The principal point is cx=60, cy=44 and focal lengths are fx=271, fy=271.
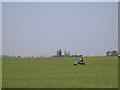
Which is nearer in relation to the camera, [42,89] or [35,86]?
[42,89]

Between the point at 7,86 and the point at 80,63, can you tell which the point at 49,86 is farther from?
the point at 80,63

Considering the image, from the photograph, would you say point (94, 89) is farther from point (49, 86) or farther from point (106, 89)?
point (49, 86)

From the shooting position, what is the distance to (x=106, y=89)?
11984 mm

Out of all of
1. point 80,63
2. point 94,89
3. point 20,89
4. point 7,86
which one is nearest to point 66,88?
point 94,89

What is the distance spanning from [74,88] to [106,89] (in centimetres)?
141

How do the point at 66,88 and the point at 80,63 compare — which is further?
the point at 80,63

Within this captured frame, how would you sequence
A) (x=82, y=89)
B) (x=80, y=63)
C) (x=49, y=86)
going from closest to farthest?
(x=82, y=89) → (x=49, y=86) → (x=80, y=63)

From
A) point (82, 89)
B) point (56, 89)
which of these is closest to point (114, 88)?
point (82, 89)

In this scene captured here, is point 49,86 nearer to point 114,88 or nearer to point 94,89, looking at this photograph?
point 94,89

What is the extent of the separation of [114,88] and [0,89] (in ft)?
16.7

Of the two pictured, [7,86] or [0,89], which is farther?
[7,86]

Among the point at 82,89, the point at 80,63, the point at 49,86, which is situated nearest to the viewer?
the point at 82,89

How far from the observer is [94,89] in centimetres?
1191

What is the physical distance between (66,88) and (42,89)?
1.08 metres
